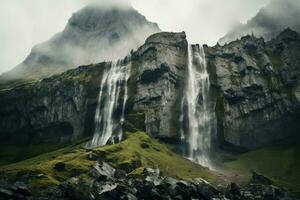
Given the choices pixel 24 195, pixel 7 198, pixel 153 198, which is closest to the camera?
pixel 7 198

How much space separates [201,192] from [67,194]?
173ft

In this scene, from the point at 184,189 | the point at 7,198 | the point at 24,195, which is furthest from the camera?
the point at 184,189

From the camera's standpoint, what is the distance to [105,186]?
199250 millimetres

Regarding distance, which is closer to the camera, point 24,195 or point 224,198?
point 24,195

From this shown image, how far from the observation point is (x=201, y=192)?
192875 millimetres

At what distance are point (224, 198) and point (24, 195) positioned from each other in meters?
81.8

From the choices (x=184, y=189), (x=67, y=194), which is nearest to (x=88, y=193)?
(x=67, y=194)

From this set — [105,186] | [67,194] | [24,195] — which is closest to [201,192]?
[105,186]

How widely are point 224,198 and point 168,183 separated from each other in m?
24.8

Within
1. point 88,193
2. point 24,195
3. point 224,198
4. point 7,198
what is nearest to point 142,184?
point 88,193

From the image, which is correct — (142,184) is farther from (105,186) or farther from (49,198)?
(49,198)

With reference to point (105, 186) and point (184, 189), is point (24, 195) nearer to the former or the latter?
point (105, 186)

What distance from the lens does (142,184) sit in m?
190

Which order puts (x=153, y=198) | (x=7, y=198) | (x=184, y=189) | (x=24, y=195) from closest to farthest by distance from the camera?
(x=7, y=198), (x=24, y=195), (x=153, y=198), (x=184, y=189)
